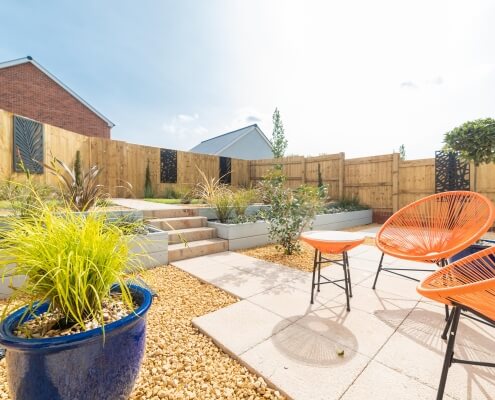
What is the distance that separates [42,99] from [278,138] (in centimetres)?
1423

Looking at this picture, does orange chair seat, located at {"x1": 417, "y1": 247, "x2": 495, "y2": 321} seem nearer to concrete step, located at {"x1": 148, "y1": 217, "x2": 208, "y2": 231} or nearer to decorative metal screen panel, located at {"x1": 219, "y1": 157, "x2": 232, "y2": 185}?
concrete step, located at {"x1": 148, "y1": 217, "x2": 208, "y2": 231}

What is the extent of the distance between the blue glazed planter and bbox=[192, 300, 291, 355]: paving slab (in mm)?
725

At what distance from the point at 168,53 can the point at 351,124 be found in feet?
20.5

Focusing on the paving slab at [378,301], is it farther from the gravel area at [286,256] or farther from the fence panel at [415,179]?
the fence panel at [415,179]

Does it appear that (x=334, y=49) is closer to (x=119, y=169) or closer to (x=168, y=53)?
(x=168, y=53)

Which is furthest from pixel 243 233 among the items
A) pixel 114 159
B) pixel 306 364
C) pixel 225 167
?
pixel 225 167

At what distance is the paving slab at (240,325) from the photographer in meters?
1.49

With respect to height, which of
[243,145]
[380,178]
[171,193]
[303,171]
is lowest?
[171,193]

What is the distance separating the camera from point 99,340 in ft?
2.67

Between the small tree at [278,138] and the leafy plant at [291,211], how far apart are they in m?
15.0

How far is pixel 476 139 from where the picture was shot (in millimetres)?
4484

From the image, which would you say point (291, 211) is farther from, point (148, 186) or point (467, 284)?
point (148, 186)

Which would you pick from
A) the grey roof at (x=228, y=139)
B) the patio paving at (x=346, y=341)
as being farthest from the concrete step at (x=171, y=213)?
the grey roof at (x=228, y=139)

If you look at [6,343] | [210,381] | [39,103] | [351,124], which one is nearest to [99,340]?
[6,343]
